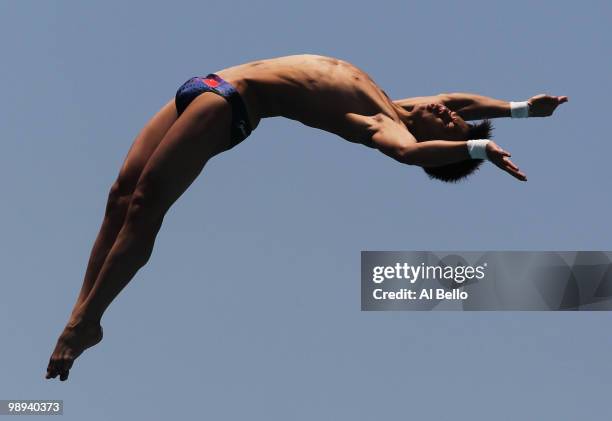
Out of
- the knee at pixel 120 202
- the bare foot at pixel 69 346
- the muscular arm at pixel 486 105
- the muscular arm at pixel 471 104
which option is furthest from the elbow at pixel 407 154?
the bare foot at pixel 69 346

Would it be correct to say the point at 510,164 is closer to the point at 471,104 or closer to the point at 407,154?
the point at 407,154

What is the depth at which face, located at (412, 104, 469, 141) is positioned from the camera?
12930mm

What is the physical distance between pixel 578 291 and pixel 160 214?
9.88m

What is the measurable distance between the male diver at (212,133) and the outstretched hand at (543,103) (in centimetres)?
107

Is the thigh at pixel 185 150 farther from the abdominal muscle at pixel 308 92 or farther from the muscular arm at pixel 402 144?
the muscular arm at pixel 402 144

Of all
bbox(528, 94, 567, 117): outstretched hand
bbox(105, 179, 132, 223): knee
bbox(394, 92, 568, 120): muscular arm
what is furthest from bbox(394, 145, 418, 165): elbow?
bbox(105, 179, 132, 223): knee

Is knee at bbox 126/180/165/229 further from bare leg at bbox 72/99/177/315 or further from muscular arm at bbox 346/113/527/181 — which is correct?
muscular arm at bbox 346/113/527/181

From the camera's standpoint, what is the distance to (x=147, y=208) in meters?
12.0

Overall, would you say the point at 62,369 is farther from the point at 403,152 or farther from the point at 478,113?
the point at 478,113

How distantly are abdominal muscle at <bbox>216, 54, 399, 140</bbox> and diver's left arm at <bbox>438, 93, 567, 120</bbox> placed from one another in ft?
3.66

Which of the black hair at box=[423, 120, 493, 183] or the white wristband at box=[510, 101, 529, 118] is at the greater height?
the white wristband at box=[510, 101, 529, 118]

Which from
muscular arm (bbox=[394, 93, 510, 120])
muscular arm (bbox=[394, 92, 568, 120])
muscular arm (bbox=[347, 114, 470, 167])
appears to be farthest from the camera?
muscular arm (bbox=[394, 92, 568, 120])

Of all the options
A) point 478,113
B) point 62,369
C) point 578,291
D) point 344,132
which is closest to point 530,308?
point 578,291

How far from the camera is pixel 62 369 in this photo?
12.0 metres
